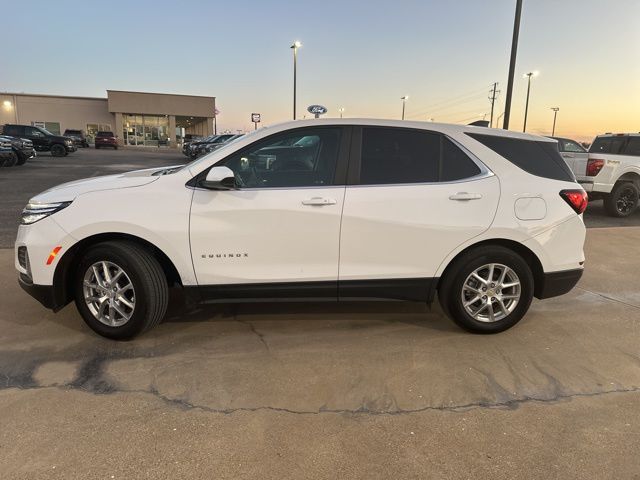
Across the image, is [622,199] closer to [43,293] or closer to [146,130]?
[43,293]

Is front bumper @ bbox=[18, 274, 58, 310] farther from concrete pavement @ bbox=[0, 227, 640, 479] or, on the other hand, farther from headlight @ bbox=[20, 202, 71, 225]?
headlight @ bbox=[20, 202, 71, 225]

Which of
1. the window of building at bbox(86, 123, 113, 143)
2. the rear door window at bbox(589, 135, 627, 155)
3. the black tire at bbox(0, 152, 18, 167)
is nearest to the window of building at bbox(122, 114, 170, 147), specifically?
the window of building at bbox(86, 123, 113, 143)

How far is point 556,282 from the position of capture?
413 cm

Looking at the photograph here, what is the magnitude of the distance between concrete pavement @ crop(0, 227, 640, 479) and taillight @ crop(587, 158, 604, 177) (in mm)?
7059

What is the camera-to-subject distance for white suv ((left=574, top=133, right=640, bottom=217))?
10.7 metres

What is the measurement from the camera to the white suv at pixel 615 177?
35.0ft

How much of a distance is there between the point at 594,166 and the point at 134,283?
34.1 ft

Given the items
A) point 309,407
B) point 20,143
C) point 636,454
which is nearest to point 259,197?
point 309,407

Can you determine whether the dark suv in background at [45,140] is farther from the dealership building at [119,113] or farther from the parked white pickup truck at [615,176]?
the parked white pickup truck at [615,176]

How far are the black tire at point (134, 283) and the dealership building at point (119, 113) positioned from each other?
5486 cm

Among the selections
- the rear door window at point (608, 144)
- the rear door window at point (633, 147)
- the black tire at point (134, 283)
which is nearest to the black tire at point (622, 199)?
the rear door window at point (633, 147)

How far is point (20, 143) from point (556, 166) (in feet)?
73.9

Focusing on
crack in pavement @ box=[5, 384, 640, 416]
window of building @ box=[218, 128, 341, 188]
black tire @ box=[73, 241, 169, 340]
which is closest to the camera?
crack in pavement @ box=[5, 384, 640, 416]

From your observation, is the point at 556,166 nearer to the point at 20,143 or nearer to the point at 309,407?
the point at 309,407
